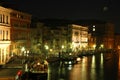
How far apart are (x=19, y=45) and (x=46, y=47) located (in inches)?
429

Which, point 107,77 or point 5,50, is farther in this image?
point 5,50

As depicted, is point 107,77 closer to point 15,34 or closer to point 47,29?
point 15,34

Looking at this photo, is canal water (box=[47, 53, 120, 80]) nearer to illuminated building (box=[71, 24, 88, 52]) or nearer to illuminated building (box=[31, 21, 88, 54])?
illuminated building (box=[31, 21, 88, 54])

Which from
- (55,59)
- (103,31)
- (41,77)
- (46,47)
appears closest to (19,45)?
(55,59)

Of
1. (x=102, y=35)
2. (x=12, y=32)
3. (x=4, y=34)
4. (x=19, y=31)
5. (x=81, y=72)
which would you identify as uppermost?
(x=102, y=35)

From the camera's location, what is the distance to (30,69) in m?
28.6

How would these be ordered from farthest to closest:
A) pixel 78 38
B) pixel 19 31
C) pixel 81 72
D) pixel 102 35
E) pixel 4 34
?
pixel 102 35 < pixel 78 38 < pixel 19 31 < pixel 4 34 < pixel 81 72

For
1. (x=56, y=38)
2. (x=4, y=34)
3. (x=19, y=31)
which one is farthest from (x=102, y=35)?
(x=4, y=34)

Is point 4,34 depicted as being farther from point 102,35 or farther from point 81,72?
point 102,35

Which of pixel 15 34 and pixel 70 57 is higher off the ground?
pixel 15 34

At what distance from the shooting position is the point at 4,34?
1565 inches

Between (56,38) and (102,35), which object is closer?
(56,38)

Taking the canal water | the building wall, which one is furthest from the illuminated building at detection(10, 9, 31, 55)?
the building wall

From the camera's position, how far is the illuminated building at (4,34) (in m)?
38.2
